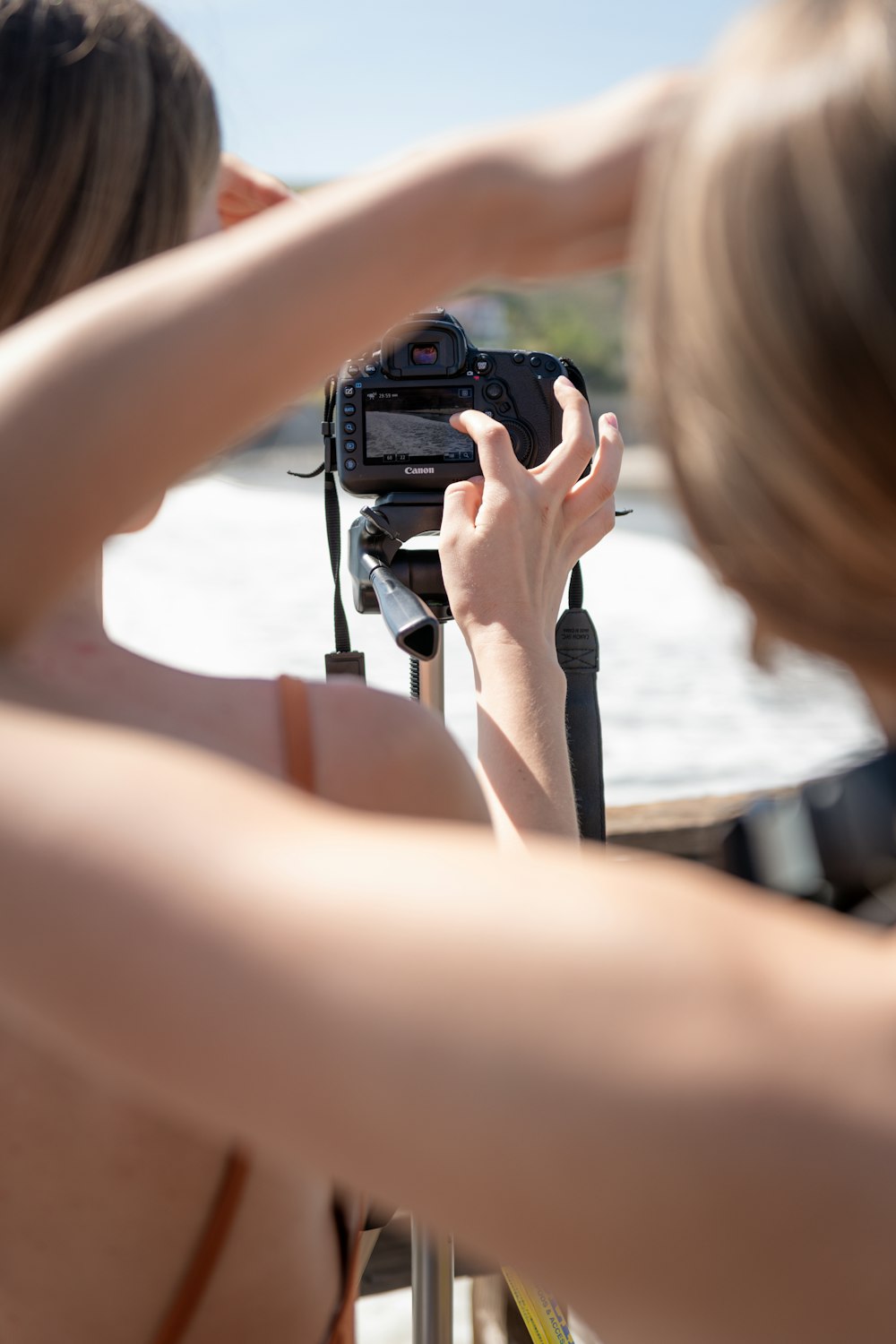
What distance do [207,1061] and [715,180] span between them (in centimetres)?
33

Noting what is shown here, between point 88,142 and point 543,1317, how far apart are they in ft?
4.03

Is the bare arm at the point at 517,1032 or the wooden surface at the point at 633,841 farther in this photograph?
the wooden surface at the point at 633,841

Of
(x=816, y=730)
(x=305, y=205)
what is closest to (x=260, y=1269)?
(x=305, y=205)

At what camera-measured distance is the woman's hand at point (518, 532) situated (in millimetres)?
954

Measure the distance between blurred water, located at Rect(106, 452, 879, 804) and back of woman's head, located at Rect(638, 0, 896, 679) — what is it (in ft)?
0.17

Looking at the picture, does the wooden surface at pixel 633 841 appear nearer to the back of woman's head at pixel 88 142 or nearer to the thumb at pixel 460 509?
the thumb at pixel 460 509

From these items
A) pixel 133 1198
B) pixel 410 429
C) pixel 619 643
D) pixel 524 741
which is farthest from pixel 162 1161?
pixel 619 643

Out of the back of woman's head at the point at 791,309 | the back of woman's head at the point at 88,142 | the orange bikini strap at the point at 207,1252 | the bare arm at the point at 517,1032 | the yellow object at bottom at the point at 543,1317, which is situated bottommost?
the yellow object at bottom at the point at 543,1317

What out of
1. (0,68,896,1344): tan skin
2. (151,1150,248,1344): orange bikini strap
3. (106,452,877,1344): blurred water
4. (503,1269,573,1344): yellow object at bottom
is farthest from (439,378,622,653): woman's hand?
(503,1269,573,1344): yellow object at bottom

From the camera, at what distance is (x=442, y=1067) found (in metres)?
0.35

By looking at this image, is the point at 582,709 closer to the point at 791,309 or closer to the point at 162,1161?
the point at 162,1161

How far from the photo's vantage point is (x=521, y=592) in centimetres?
95

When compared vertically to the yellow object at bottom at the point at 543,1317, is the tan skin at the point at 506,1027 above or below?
above

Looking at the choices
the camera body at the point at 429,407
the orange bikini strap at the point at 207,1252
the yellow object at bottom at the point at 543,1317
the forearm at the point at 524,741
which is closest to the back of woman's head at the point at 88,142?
the forearm at the point at 524,741
